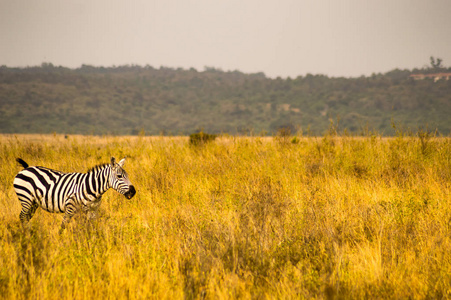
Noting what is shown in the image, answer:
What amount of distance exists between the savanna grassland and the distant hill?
73423 millimetres

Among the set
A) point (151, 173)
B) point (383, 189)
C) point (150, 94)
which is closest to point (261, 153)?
point (151, 173)

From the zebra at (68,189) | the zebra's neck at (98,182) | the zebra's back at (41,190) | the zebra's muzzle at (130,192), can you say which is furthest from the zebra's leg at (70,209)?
the zebra's muzzle at (130,192)

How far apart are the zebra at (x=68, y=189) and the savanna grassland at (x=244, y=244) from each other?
0.26 meters

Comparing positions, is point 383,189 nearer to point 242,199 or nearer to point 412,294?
point 242,199

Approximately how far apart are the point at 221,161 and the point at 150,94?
4372 inches

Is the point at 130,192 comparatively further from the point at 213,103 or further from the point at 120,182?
the point at 213,103

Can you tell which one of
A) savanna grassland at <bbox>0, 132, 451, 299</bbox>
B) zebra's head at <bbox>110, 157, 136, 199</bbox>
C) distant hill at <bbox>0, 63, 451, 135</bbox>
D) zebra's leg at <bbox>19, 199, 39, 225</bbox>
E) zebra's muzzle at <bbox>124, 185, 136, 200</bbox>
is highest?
distant hill at <bbox>0, 63, 451, 135</bbox>

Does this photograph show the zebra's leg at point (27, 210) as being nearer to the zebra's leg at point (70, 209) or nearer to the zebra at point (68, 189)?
the zebra at point (68, 189)

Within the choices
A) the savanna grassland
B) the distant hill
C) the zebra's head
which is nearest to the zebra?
the zebra's head

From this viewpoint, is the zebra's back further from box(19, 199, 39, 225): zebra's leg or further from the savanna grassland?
the savanna grassland

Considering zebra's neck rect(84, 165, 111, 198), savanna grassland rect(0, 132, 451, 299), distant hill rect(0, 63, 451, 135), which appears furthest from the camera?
distant hill rect(0, 63, 451, 135)

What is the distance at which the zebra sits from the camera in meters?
5.35

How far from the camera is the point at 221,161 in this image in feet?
33.2

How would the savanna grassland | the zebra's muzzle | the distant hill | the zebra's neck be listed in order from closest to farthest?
1. the savanna grassland
2. the zebra's muzzle
3. the zebra's neck
4. the distant hill
